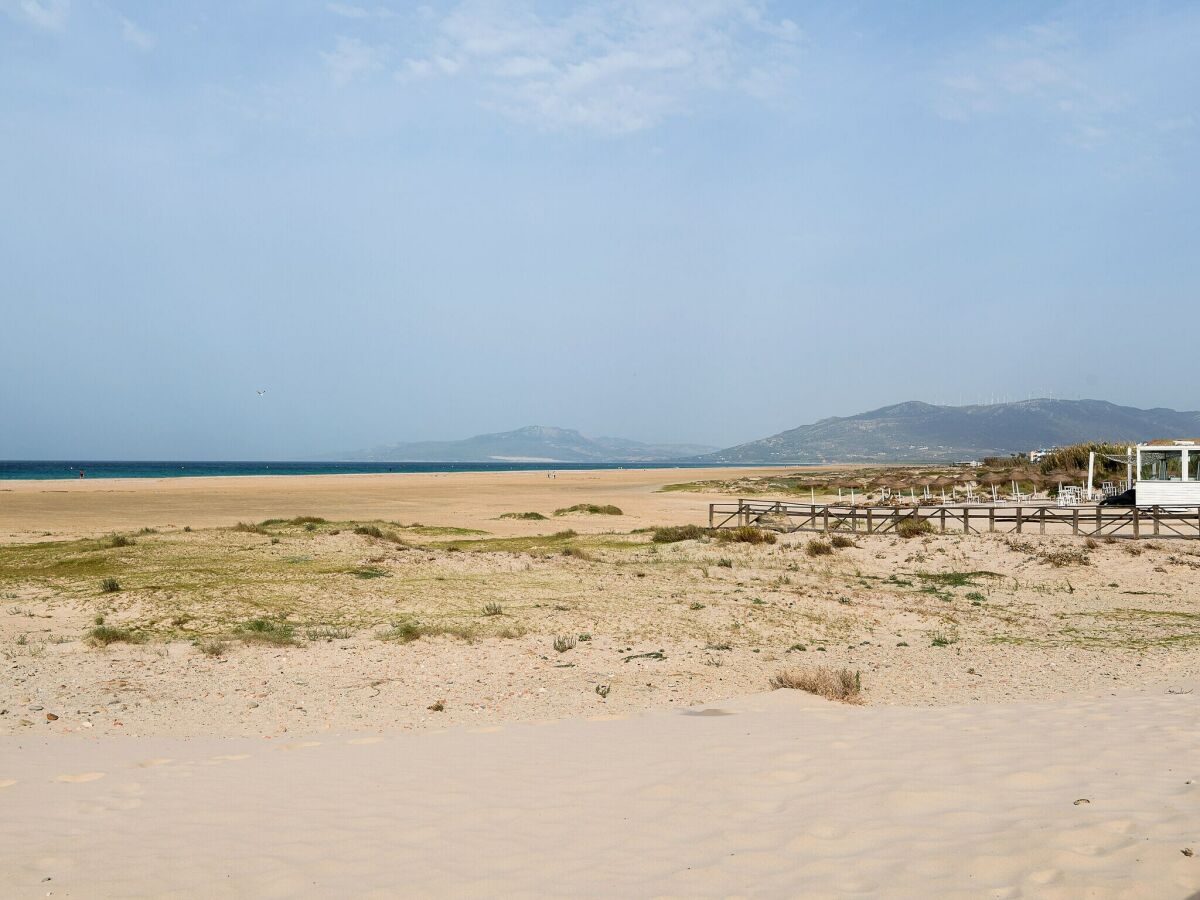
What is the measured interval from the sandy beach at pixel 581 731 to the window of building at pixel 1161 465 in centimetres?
1500

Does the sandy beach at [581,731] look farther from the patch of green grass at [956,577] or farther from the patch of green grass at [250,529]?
the patch of green grass at [250,529]

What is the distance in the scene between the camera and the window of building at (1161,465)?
33.9m

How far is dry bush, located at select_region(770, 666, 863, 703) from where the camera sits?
1027 centimetres

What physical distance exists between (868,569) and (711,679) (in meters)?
13.8

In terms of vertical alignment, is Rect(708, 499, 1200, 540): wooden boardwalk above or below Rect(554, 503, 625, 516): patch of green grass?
above

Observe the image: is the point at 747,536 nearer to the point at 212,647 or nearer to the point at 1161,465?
the point at 212,647

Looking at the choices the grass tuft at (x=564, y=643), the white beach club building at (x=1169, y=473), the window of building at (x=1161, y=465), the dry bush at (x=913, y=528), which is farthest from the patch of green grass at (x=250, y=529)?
the window of building at (x=1161, y=465)

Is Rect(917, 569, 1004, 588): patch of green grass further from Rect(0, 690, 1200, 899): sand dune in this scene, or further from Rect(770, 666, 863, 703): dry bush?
Rect(0, 690, 1200, 899): sand dune

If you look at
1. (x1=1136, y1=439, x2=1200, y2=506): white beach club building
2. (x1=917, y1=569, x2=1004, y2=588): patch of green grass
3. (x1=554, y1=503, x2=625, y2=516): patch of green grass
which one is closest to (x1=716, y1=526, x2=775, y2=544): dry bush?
(x1=917, y1=569, x2=1004, y2=588): patch of green grass

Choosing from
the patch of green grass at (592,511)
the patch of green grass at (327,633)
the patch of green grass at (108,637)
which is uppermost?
the patch of green grass at (108,637)

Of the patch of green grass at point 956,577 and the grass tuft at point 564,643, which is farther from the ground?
the grass tuft at point 564,643

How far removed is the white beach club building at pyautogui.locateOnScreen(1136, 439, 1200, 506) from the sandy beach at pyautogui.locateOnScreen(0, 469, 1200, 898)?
525 inches

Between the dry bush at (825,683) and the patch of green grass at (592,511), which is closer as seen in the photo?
the dry bush at (825,683)

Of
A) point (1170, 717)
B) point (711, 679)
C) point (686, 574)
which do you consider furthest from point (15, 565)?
point (1170, 717)
